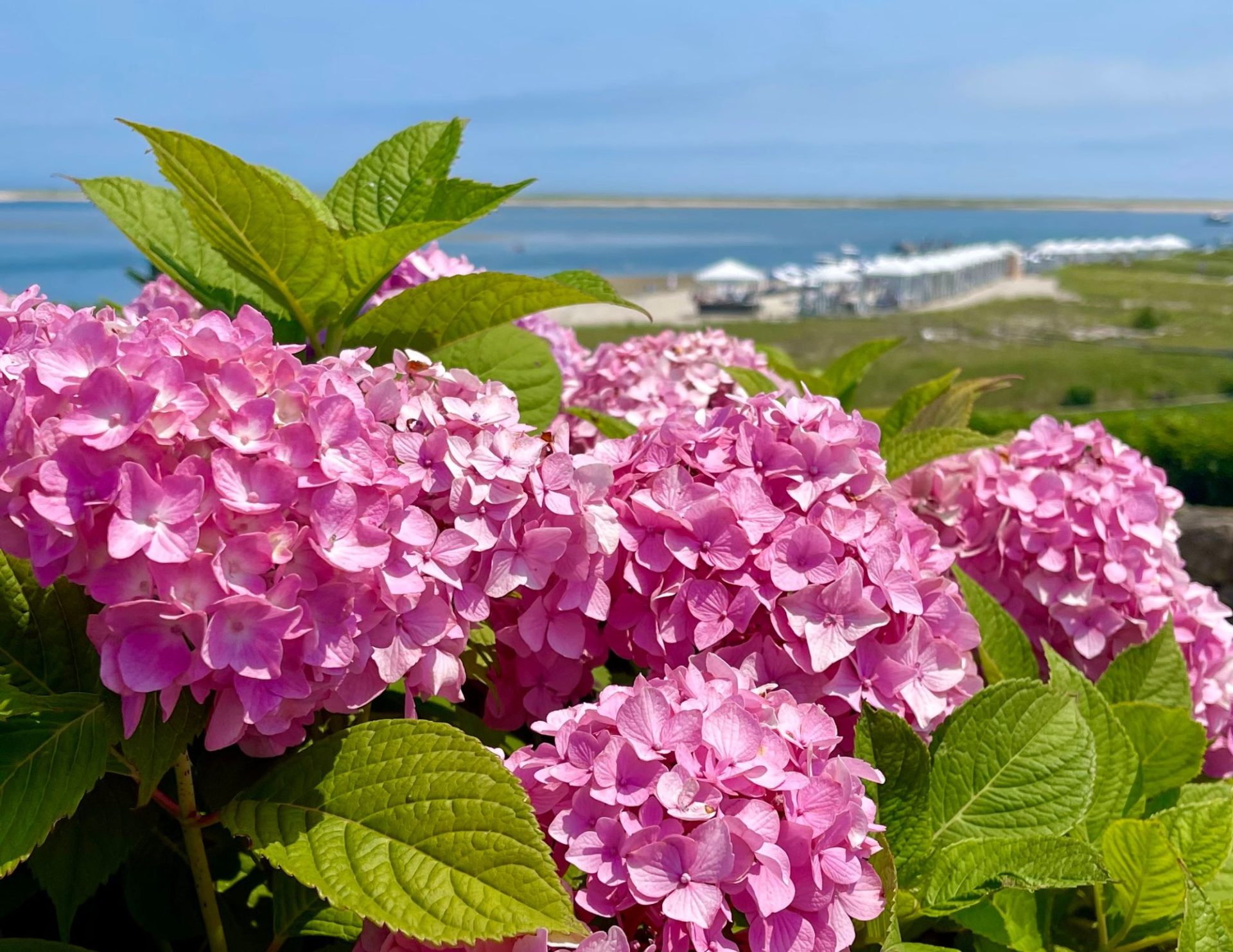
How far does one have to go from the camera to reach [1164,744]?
1510 millimetres

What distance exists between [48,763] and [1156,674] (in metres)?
1.50

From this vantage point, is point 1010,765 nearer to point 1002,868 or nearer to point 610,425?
point 1002,868

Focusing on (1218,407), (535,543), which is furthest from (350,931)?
(1218,407)

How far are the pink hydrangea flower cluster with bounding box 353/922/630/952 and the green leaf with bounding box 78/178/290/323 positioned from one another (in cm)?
98

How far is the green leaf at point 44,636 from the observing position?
1.13 m

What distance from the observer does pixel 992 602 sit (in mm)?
1657

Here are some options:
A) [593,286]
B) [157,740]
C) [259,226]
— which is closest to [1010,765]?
[593,286]

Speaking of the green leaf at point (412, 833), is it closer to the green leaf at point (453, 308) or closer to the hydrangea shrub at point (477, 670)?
the hydrangea shrub at point (477, 670)

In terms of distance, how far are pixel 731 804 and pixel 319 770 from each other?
0.42 m

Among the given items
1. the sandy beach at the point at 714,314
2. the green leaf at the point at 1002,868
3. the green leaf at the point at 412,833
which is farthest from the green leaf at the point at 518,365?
the sandy beach at the point at 714,314

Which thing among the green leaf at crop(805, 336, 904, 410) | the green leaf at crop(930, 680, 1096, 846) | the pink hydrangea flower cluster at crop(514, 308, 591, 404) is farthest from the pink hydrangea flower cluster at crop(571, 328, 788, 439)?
the green leaf at crop(930, 680, 1096, 846)

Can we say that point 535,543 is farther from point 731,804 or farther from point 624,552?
point 731,804

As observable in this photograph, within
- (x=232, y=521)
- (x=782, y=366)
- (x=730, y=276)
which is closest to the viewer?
(x=232, y=521)

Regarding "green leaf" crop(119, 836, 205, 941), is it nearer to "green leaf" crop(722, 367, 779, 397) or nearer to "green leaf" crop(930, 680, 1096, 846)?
"green leaf" crop(930, 680, 1096, 846)
